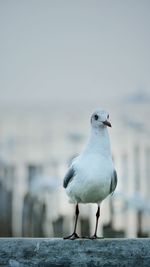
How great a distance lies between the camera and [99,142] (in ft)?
19.8

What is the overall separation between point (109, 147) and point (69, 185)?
1.37 feet

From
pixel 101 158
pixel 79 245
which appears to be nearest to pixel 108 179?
pixel 101 158

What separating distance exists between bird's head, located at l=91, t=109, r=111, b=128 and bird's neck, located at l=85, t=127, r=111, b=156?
5 centimetres

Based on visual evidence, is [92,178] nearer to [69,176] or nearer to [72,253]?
[69,176]

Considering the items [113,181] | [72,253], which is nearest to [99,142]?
[113,181]

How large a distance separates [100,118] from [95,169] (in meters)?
0.37

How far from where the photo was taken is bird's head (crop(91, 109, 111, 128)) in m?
5.93

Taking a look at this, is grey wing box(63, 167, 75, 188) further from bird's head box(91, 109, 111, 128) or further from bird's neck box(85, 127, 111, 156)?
bird's head box(91, 109, 111, 128)

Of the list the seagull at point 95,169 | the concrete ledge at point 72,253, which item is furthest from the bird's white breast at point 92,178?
the concrete ledge at point 72,253

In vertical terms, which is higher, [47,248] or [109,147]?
[109,147]

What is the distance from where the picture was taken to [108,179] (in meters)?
5.95

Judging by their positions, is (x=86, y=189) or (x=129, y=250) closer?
(x=129, y=250)

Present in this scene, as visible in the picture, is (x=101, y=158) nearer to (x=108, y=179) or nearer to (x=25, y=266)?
(x=108, y=179)

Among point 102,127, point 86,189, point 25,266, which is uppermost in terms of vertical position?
A: point 102,127
